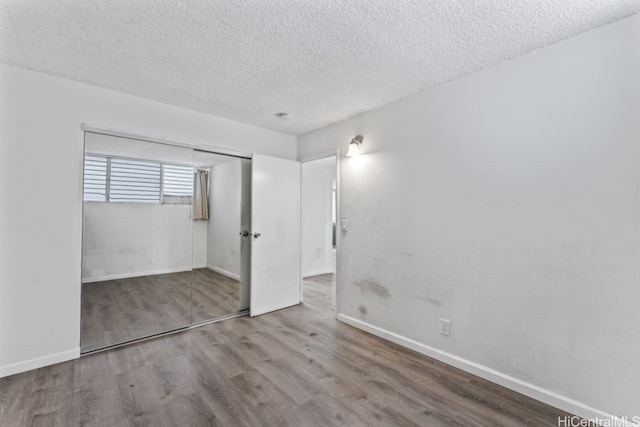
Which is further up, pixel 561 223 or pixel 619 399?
pixel 561 223

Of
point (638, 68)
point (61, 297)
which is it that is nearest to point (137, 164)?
point (61, 297)

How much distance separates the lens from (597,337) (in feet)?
5.61

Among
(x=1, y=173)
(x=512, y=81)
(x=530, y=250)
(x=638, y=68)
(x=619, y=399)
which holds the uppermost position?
(x=512, y=81)

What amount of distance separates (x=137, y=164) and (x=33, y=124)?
→ 33.7 inches

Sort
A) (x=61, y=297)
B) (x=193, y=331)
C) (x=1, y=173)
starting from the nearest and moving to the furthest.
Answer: (x=1, y=173) → (x=61, y=297) → (x=193, y=331)

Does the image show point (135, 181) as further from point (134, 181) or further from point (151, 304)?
point (151, 304)

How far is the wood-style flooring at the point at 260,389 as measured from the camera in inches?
67.9

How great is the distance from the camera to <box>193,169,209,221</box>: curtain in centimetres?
354

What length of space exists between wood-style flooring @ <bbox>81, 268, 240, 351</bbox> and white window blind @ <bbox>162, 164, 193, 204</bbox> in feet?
3.11

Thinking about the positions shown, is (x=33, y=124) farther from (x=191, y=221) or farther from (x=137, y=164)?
(x=191, y=221)

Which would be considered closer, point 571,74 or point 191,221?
point 571,74

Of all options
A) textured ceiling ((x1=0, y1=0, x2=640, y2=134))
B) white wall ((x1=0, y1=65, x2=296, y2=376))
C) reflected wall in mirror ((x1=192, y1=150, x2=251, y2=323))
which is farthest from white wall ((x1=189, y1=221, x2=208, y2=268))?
textured ceiling ((x1=0, y1=0, x2=640, y2=134))

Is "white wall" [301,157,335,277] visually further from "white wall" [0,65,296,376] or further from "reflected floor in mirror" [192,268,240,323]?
"white wall" [0,65,296,376]

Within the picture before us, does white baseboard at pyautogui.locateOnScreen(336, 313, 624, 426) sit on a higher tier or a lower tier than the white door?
lower
